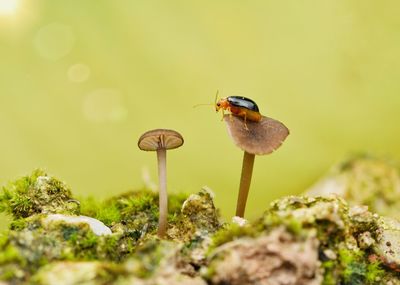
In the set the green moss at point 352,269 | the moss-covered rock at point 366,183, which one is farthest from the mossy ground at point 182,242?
the moss-covered rock at point 366,183

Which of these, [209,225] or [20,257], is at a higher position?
[209,225]

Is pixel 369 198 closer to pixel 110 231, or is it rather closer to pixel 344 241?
pixel 344 241

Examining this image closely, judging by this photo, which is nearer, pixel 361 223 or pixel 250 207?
pixel 361 223

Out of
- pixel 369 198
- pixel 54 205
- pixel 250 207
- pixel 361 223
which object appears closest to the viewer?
pixel 361 223

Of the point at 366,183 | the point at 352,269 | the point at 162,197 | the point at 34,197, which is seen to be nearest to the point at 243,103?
the point at 162,197

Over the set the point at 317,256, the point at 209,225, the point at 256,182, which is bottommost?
the point at 317,256

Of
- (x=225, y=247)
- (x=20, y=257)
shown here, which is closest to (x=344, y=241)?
(x=225, y=247)

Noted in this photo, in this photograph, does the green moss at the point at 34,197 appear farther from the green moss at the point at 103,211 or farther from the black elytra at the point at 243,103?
the black elytra at the point at 243,103
